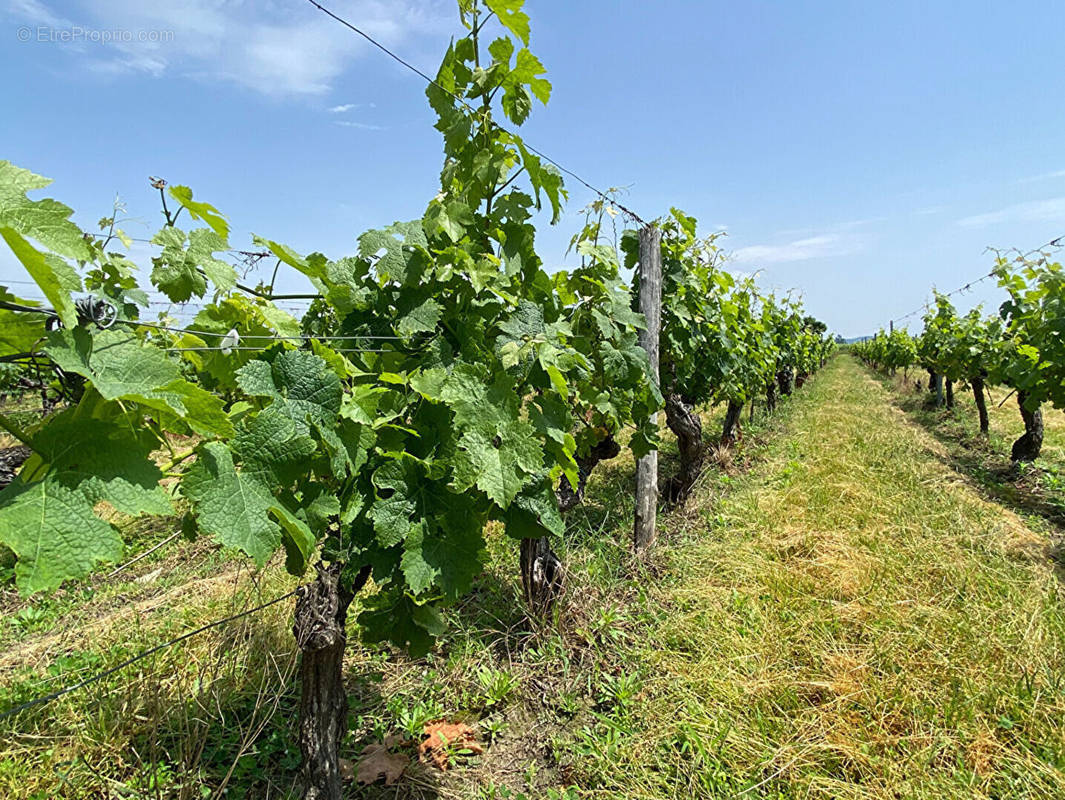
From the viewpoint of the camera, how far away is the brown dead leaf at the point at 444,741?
2.38 m

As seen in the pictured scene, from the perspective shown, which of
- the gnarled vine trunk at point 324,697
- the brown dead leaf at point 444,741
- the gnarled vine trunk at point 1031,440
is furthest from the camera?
the gnarled vine trunk at point 1031,440

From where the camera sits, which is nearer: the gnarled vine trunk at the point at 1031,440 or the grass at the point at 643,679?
the grass at the point at 643,679

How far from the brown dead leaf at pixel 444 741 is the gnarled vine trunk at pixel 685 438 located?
10.9ft

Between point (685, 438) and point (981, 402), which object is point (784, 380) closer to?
point (981, 402)

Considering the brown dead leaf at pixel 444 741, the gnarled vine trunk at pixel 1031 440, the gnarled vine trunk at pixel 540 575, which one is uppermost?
the gnarled vine trunk at pixel 1031 440

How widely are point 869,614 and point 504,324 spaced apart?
2.82 m

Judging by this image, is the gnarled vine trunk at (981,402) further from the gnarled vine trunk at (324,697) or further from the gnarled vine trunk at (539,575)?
the gnarled vine trunk at (324,697)

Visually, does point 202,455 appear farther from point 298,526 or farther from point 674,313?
point 674,313

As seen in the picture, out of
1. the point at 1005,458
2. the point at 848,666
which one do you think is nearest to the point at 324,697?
the point at 848,666

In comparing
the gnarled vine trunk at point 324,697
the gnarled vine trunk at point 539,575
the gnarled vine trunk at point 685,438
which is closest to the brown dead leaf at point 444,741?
the gnarled vine trunk at point 324,697

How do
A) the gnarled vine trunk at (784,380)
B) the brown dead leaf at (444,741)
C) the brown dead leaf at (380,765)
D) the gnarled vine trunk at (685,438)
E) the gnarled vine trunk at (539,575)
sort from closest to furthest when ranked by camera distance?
the brown dead leaf at (380,765) < the brown dead leaf at (444,741) < the gnarled vine trunk at (539,575) < the gnarled vine trunk at (685,438) < the gnarled vine trunk at (784,380)

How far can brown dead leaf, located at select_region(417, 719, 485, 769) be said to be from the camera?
2.38m

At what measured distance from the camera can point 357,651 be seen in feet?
10.3

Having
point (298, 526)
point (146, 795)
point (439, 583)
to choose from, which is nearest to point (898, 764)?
point (439, 583)
